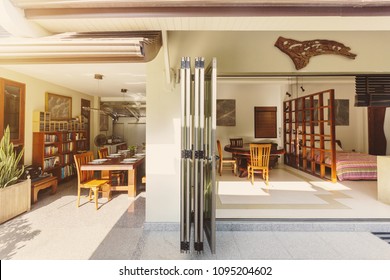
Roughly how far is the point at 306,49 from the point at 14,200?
4.68 m

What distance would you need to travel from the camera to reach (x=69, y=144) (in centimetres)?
585

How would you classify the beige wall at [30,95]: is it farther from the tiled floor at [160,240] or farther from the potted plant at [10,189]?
the tiled floor at [160,240]

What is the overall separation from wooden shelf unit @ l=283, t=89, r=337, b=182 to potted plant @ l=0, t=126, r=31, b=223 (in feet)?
19.4

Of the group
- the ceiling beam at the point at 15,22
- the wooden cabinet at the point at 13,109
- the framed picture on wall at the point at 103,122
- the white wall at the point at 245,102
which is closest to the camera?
the ceiling beam at the point at 15,22

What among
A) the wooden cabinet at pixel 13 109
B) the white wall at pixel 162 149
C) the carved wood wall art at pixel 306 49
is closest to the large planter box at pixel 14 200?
the wooden cabinet at pixel 13 109

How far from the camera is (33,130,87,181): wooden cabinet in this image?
15.6ft

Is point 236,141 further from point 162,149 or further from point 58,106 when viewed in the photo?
point 58,106

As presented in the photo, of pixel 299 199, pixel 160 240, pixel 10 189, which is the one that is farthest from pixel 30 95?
pixel 299 199

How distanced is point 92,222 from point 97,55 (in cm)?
237

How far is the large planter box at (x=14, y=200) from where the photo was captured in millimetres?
3062

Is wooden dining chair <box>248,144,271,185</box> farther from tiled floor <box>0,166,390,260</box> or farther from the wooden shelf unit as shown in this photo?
tiled floor <box>0,166,390,260</box>

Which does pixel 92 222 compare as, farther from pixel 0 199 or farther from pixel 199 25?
pixel 199 25

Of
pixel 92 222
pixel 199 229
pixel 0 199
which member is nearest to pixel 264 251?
pixel 199 229

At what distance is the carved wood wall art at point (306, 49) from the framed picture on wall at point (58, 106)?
17.1ft
